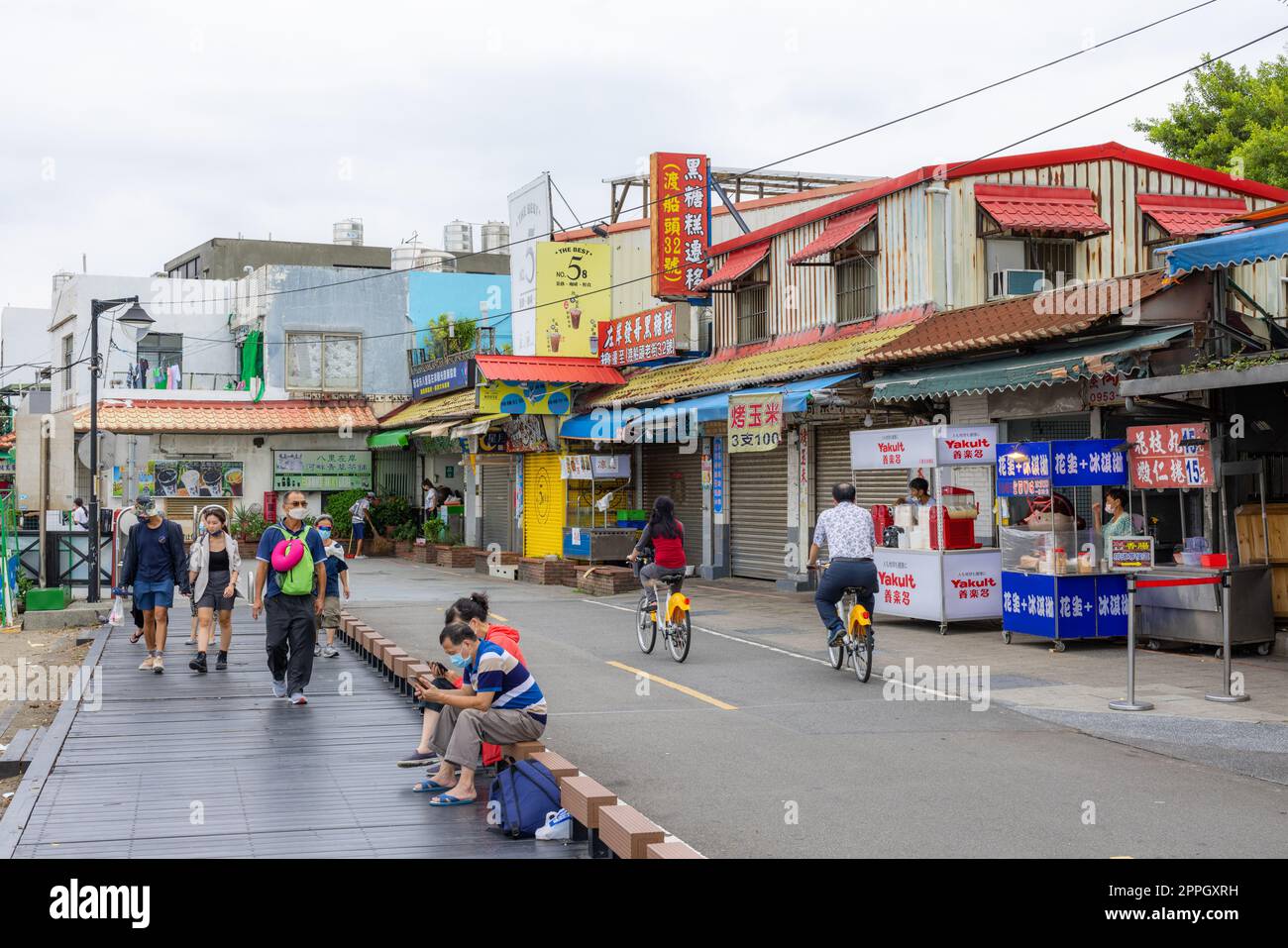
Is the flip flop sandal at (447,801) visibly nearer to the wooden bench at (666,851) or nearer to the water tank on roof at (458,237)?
the wooden bench at (666,851)

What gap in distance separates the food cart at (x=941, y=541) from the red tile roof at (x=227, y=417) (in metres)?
25.5

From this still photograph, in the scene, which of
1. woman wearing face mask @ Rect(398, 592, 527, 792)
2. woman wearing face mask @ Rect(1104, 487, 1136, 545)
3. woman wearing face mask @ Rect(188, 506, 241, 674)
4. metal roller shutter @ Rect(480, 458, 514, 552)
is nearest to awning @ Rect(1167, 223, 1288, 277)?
woman wearing face mask @ Rect(1104, 487, 1136, 545)

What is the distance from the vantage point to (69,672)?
15828mm

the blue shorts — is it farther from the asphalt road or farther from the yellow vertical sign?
the yellow vertical sign

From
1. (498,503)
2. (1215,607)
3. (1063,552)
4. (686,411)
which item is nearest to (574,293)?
(498,503)

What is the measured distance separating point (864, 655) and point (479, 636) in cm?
567

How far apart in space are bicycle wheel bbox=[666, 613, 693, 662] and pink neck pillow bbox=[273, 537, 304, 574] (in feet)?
15.4

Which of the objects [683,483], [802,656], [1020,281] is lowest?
[802,656]

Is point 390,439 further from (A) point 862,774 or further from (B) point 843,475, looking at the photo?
(A) point 862,774

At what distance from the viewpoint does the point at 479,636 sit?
842cm

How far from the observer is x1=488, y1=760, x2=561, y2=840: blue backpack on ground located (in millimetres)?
7391

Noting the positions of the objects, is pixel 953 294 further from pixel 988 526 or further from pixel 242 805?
pixel 242 805

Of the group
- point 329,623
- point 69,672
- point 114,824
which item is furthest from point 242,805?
point 69,672

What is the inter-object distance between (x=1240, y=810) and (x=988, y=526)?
9.69 metres
